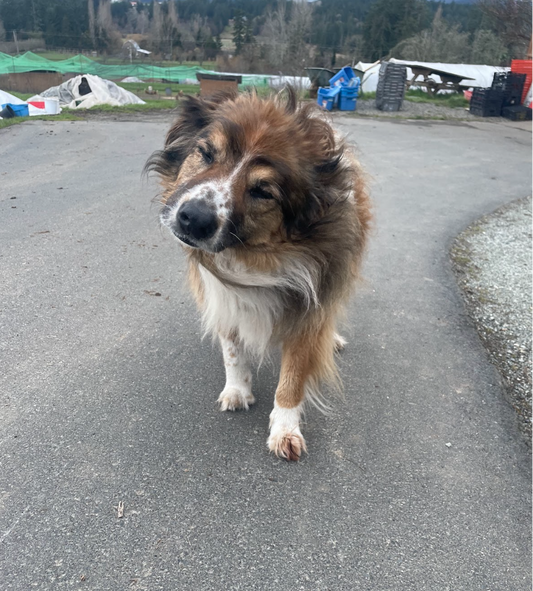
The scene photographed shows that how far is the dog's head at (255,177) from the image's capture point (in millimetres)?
2459

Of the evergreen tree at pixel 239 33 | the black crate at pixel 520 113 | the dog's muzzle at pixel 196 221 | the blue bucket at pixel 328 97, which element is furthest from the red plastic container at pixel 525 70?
the evergreen tree at pixel 239 33

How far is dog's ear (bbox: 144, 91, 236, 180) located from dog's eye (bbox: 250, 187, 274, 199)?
0.70 meters

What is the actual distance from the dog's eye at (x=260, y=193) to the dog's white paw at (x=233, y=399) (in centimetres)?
135

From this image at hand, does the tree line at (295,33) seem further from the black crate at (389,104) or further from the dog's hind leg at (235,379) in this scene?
the dog's hind leg at (235,379)

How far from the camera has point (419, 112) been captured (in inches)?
826

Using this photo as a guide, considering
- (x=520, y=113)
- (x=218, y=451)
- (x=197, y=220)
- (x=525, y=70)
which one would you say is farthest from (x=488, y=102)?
(x=218, y=451)

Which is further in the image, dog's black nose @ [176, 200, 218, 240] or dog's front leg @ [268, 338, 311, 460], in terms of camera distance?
dog's front leg @ [268, 338, 311, 460]

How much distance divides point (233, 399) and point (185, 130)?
5.93 ft

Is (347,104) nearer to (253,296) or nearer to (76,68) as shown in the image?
(76,68)

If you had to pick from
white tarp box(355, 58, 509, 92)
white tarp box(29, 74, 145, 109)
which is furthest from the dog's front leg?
white tarp box(355, 58, 509, 92)

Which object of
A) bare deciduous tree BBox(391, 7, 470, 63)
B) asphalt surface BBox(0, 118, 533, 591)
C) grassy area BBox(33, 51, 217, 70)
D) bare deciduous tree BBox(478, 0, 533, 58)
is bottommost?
asphalt surface BBox(0, 118, 533, 591)

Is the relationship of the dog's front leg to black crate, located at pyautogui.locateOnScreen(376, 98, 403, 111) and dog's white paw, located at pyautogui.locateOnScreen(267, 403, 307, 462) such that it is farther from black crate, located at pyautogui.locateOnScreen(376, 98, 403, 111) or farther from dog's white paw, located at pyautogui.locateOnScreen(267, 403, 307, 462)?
black crate, located at pyautogui.locateOnScreen(376, 98, 403, 111)

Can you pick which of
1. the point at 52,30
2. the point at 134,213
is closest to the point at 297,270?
the point at 134,213

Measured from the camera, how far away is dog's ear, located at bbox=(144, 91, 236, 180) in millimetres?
3082
